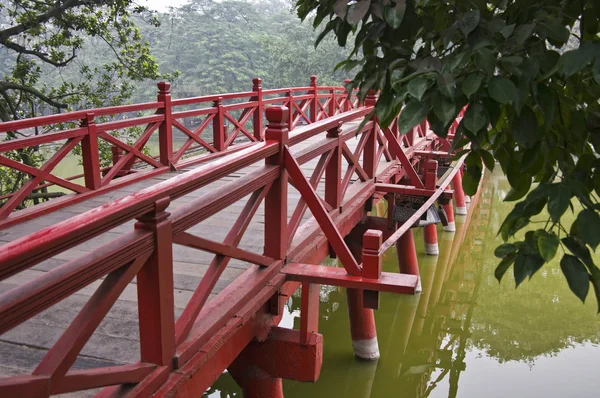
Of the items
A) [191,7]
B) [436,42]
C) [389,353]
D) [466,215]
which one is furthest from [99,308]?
[191,7]

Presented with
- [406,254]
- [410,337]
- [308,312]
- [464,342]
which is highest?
[308,312]

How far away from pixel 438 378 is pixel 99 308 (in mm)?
5887

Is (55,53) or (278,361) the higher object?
(55,53)

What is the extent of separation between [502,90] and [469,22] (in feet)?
0.96

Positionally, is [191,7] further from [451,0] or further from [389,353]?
[451,0]

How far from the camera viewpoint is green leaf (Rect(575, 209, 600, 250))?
1.28 m

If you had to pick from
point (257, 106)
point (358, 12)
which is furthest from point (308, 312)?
point (257, 106)

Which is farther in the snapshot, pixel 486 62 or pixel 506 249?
pixel 506 249

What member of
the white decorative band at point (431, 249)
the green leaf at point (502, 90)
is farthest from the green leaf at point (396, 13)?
the white decorative band at point (431, 249)

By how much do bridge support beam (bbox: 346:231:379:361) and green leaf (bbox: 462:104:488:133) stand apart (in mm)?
4602

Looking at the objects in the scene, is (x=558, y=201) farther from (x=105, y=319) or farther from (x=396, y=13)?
(x=105, y=319)

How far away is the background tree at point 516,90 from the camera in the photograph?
1348mm

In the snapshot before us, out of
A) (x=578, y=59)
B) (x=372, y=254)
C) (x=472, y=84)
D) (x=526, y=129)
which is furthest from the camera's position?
(x=372, y=254)

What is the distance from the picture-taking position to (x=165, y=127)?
614 cm
